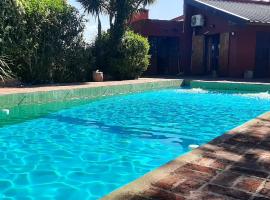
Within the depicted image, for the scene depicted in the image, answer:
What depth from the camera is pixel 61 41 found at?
622 inches

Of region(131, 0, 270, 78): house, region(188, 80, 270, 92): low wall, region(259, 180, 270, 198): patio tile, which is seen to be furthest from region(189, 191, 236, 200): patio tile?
region(131, 0, 270, 78): house

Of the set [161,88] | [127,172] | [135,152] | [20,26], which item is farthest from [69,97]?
[127,172]

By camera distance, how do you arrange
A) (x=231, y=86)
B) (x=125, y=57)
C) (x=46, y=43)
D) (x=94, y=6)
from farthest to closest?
(x=94, y=6) < (x=125, y=57) < (x=231, y=86) < (x=46, y=43)

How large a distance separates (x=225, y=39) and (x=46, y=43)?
11.5 meters

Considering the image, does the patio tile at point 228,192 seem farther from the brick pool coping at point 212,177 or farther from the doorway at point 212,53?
the doorway at point 212,53

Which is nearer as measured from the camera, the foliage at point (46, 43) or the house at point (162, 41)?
the foliage at point (46, 43)

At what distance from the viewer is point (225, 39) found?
21.4m

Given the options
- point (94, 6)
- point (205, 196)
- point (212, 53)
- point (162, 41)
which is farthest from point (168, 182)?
point (162, 41)

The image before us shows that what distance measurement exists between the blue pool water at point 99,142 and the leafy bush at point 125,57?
6237 millimetres

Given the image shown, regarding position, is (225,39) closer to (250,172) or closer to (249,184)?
(250,172)

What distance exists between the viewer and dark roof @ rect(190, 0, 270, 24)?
20047 mm

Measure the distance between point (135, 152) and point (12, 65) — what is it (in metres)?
10.0

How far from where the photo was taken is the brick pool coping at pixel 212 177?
2.96 metres

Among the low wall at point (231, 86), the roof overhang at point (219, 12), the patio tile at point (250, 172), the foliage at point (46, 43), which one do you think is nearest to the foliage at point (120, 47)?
the foliage at point (46, 43)
